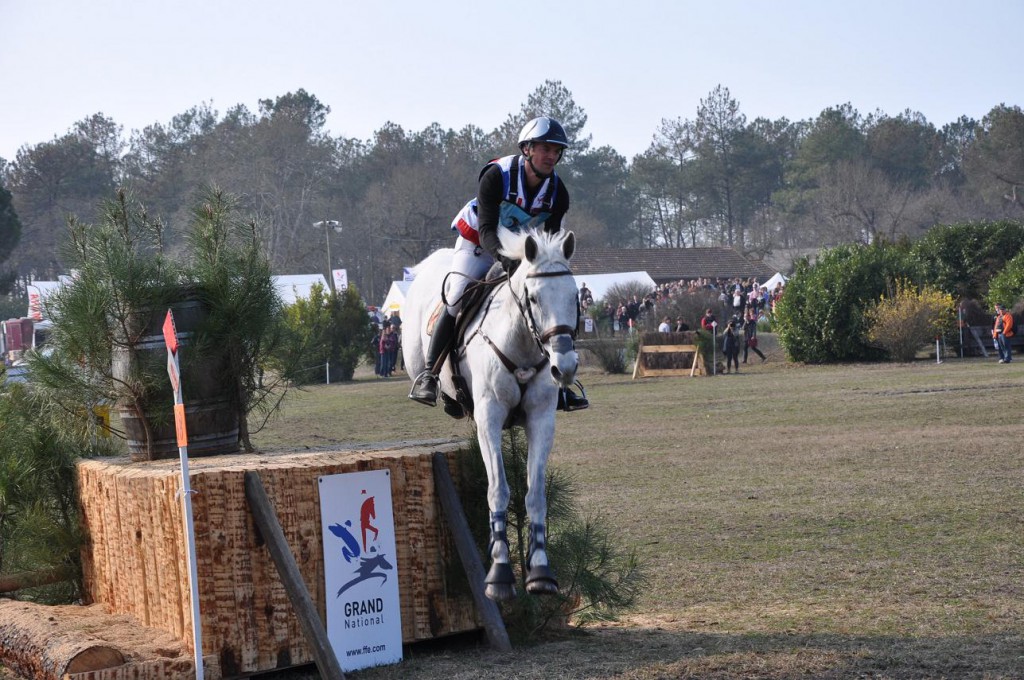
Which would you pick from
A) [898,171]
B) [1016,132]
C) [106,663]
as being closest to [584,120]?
[898,171]

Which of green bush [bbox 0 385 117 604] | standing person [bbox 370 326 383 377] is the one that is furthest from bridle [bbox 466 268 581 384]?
standing person [bbox 370 326 383 377]

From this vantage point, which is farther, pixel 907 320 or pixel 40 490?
pixel 907 320

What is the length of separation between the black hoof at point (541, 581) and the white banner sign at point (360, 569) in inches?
37.6

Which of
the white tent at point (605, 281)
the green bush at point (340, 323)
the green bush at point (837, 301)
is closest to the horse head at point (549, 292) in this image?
the green bush at point (837, 301)

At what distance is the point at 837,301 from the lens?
32.9 metres

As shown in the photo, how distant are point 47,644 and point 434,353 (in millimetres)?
2738

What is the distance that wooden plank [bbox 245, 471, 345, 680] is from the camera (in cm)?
593

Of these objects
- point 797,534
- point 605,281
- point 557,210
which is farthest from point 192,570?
point 605,281

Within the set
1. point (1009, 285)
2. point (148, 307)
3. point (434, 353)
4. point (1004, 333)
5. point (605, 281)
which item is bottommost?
point (1004, 333)

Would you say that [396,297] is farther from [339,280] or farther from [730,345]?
[730,345]

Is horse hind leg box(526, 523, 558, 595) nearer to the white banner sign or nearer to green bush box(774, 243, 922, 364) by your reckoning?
the white banner sign

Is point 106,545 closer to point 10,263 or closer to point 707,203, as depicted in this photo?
point 10,263

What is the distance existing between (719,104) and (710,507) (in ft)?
275

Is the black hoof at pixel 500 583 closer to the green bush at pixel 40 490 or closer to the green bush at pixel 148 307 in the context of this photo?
the green bush at pixel 148 307
